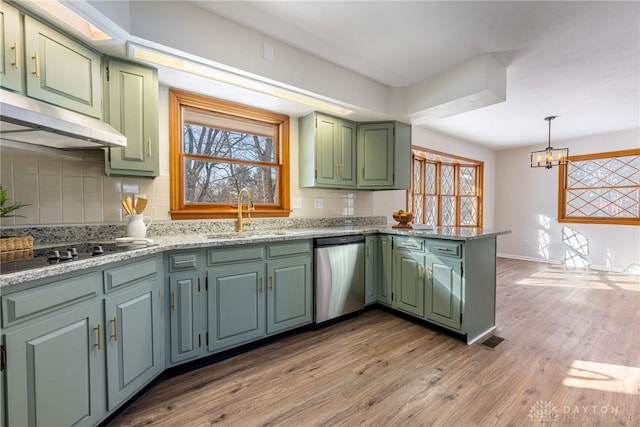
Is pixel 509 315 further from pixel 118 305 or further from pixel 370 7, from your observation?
pixel 118 305

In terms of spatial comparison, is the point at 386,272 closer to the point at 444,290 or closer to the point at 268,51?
the point at 444,290

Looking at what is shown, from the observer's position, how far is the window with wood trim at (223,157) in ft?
7.97

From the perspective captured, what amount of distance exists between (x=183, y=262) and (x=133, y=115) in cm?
112

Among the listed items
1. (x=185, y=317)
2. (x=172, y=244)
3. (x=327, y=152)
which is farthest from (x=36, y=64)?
(x=327, y=152)

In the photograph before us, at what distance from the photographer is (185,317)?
1866 millimetres

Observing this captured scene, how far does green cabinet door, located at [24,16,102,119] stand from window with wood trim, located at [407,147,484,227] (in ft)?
13.2

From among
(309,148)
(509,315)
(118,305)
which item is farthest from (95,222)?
(509,315)

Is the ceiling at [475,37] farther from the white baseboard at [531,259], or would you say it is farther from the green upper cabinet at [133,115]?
the white baseboard at [531,259]

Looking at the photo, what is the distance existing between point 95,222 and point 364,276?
7.90ft

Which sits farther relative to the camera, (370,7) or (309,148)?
(309,148)

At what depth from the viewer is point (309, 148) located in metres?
3.05


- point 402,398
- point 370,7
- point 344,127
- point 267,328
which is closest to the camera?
point 402,398

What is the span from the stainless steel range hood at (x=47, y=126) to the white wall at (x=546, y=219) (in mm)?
7371

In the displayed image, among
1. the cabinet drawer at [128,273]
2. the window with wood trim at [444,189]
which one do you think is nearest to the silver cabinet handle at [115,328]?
the cabinet drawer at [128,273]
